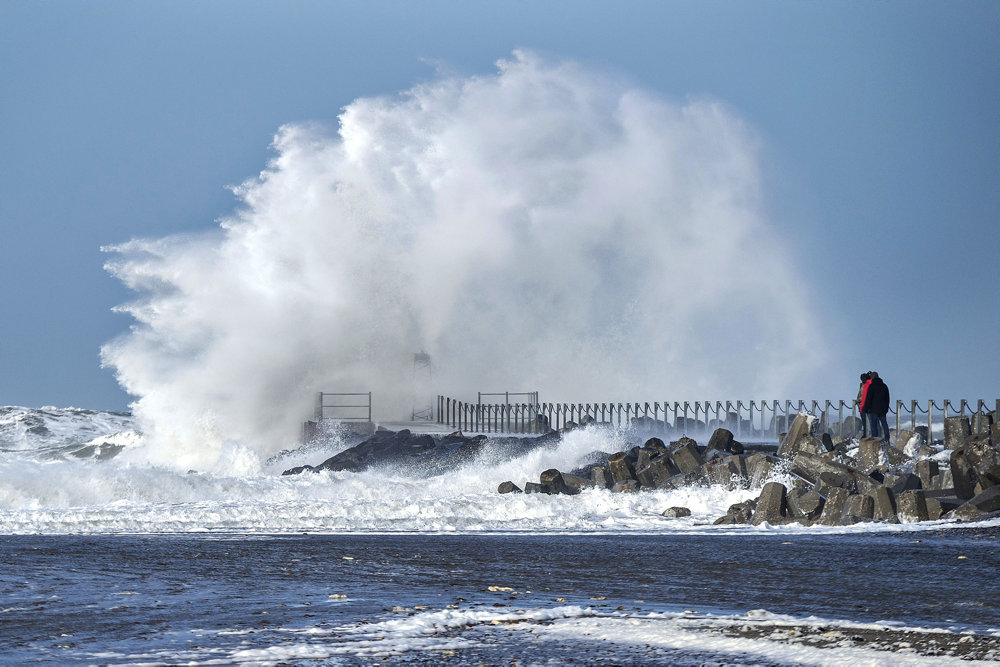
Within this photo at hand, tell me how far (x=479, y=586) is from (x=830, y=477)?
8.12 meters

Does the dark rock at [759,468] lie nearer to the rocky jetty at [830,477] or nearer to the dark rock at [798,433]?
the rocky jetty at [830,477]

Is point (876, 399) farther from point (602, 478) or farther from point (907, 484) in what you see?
point (907, 484)

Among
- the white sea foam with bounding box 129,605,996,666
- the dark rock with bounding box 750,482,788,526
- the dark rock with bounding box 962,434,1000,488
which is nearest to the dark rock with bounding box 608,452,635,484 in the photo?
the dark rock with bounding box 750,482,788,526

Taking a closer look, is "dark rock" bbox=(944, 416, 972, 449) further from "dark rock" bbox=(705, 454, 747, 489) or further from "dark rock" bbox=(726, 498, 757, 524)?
"dark rock" bbox=(726, 498, 757, 524)

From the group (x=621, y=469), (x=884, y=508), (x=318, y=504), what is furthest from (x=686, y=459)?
(x=318, y=504)

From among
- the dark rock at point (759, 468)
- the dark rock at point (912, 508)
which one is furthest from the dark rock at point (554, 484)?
the dark rock at point (912, 508)

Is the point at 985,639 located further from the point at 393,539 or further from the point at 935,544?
the point at 393,539

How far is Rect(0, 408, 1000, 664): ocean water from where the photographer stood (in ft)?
14.6

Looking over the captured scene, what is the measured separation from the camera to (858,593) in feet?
20.3

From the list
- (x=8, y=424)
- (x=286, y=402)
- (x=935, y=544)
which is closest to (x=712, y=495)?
(x=935, y=544)

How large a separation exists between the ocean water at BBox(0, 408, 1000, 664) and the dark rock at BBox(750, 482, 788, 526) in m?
0.56

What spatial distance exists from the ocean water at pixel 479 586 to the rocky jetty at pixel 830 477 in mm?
570

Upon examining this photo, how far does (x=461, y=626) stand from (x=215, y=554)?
428 centimetres

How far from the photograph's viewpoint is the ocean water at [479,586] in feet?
14.6
